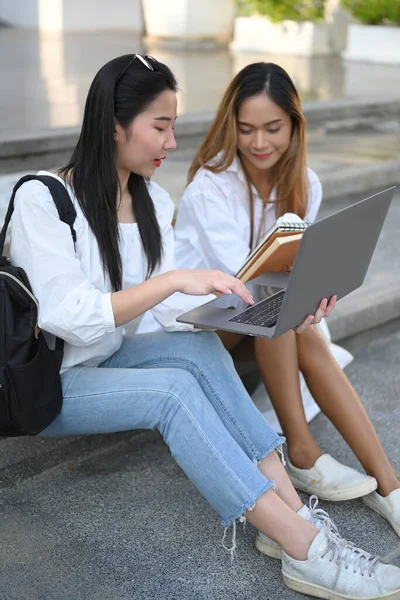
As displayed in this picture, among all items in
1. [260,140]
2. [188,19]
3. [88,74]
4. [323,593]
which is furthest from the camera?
[188,19]

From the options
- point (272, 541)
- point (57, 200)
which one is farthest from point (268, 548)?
point (57, 200)

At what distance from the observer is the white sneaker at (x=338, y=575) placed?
1.98 m

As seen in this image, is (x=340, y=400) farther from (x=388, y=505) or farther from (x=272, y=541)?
(x=272, y=541)

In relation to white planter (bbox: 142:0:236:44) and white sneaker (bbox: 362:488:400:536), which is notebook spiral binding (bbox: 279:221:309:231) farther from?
white planter (bbox: 142:0:236:44)

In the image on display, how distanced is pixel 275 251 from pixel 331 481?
656 mm

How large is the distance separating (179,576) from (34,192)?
96 cm

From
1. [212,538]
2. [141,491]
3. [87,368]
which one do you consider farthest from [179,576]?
[87,368]

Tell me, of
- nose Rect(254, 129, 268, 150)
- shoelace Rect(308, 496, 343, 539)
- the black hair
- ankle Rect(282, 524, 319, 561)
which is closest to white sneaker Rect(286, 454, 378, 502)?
→ shoelace Rect(308, 496, 343, 539)

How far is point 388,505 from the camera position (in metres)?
2.31

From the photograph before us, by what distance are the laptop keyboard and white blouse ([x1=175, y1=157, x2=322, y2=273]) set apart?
42 cm

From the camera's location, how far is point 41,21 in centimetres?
912

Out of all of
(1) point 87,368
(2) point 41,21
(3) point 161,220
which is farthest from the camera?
(2) point 41,21

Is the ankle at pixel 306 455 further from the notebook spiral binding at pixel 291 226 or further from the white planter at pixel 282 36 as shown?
the white planter at pixel 282 36

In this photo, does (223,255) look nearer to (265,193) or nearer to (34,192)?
(265,193)
